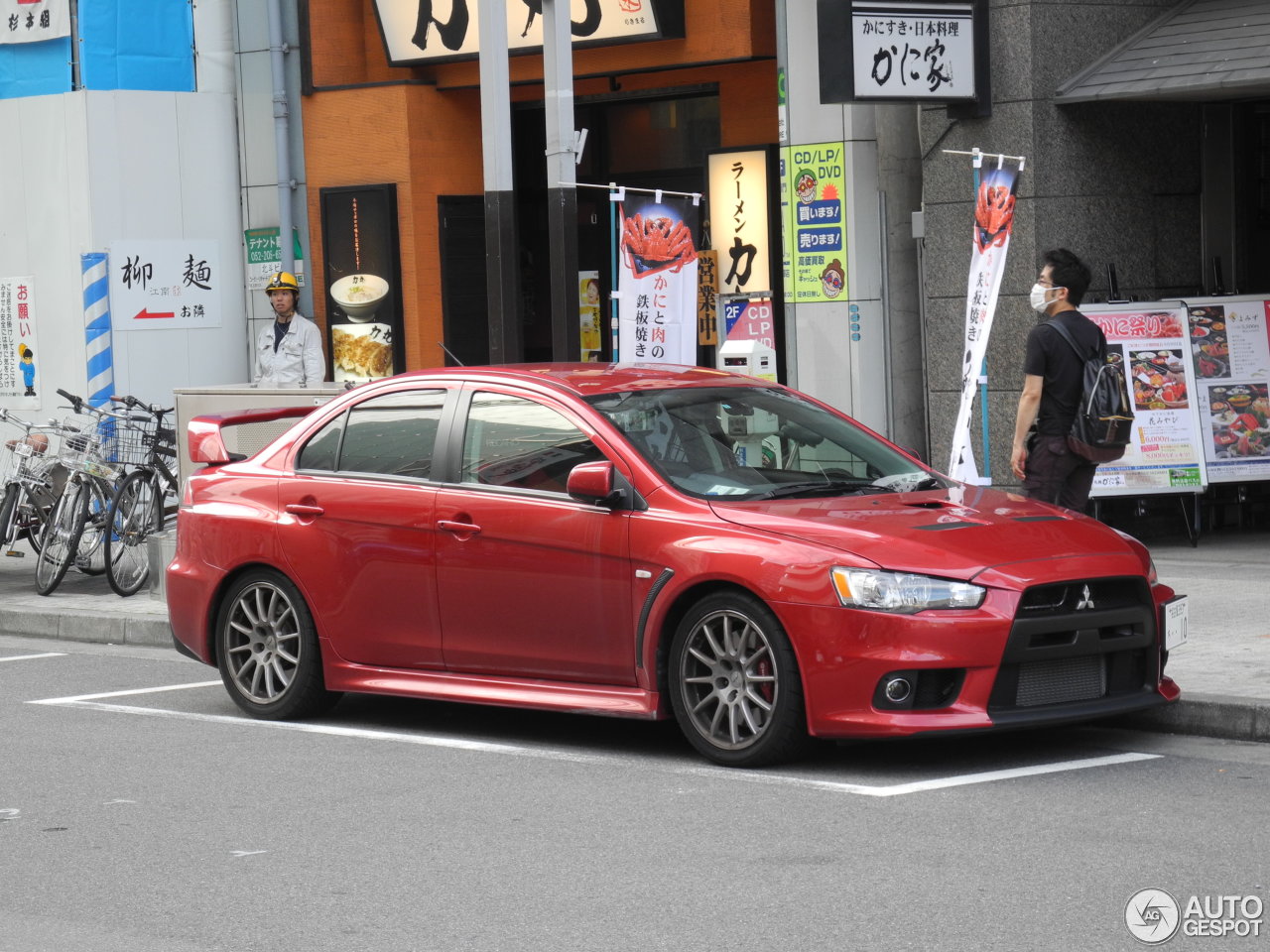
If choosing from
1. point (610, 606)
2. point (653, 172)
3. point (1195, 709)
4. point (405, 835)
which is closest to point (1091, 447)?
point (1195, 709)

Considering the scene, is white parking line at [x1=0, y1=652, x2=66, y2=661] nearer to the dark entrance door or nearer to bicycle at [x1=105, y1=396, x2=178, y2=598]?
bicycle at [x1=105, y1=396, x2=178, y2=598]

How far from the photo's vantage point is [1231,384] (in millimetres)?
13555

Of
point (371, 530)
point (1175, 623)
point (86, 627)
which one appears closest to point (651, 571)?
point (371, 530)

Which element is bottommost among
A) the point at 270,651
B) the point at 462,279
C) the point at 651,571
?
the point at 270,651

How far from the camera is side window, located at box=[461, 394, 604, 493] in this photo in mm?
Answer: 8227

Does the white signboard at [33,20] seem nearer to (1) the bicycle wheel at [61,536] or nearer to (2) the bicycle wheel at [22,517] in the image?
(2) the bicycle wheel at [22,517]

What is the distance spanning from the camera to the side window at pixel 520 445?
823 cm

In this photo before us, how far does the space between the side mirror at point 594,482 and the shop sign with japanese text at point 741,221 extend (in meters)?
8.23

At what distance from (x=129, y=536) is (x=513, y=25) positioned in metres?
5.56

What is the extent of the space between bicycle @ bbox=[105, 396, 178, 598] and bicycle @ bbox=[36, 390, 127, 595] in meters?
0.11

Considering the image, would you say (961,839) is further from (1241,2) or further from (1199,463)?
(1241,2)

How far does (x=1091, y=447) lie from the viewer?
980 cm

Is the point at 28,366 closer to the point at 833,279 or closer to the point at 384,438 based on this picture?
the point at 833,279

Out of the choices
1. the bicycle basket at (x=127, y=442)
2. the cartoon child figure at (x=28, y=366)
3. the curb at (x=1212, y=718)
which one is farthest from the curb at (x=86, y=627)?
the curb at (x=1212, y=718)
